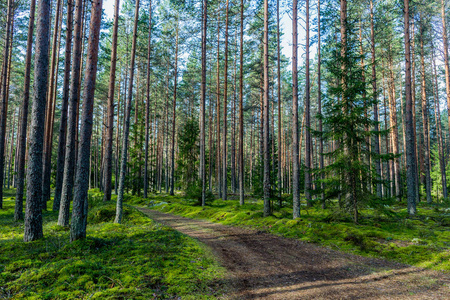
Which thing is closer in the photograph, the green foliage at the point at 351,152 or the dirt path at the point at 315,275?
the dirt path at the point at 315,275

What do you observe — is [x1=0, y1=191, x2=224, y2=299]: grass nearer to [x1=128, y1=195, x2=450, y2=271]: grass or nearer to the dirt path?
the dirt path

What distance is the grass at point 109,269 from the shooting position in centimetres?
412

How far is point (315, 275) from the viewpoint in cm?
568

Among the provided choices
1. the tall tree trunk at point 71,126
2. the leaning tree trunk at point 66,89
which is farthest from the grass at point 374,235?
the leaning tree trunk at point 66,89

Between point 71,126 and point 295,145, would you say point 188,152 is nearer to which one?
point 295,145

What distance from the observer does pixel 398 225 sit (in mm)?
10141

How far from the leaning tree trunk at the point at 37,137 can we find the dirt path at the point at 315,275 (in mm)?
5732

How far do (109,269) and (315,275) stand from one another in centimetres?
497

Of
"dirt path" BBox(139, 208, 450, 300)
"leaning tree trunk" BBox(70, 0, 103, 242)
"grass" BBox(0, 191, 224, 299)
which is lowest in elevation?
"dirt path" BBox(139, 208, 450, 300)

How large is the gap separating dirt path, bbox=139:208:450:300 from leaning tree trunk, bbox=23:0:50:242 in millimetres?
5732

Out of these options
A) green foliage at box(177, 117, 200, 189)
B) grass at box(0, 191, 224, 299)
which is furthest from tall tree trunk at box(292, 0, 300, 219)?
green foliage at box(177, 117, 200, 189)

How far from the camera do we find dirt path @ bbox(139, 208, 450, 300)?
15.5 feet

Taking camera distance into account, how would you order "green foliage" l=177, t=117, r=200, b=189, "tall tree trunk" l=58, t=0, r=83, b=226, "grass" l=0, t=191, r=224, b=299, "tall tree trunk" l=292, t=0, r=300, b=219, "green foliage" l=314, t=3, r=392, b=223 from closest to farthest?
"grass" l=0, t=191, r=224, b=299
"tall tree trunk" l=58, t=0, r=83, b=226
"green foliage" l=314, t=3, r=392, b=223
"tall tree trunk" l=292, t=0, r=300, b=219
"green foliage" l=177, t=117, r=200, b=189

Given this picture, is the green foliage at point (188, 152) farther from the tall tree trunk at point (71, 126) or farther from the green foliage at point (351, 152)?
the green foliage at point (351, 152)
